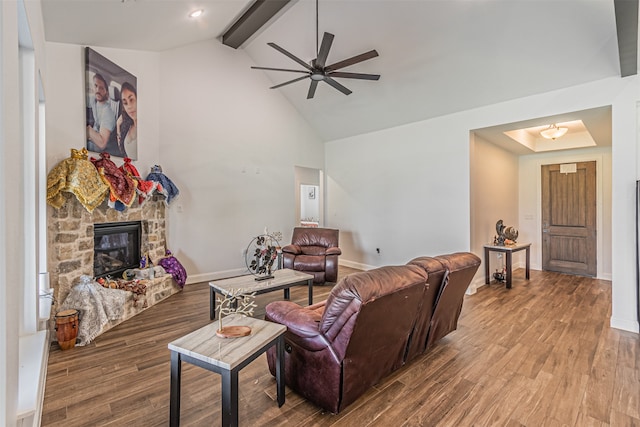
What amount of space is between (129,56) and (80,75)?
99 centimetres

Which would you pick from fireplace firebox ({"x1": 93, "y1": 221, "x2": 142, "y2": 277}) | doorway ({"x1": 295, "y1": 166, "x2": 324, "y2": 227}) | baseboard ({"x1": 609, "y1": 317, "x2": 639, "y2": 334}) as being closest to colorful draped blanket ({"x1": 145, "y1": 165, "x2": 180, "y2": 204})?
fireplace firebox ({"x1": 93, "y1": 221, "x2": 142, "y2": 277})

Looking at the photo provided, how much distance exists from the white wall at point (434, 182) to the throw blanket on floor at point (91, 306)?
4613 mm

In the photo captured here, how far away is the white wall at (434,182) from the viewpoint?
11.3 ft

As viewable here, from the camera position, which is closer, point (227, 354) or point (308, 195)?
point (227, 354)

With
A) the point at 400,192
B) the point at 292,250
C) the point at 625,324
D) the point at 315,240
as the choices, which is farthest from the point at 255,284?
the point at 625,324

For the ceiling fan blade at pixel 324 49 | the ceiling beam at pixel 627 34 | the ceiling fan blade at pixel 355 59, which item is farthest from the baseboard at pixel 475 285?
the ceiling fan blade at pixel 324 49

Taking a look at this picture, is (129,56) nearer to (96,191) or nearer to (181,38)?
(181,38)

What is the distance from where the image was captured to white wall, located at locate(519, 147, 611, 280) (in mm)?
5691

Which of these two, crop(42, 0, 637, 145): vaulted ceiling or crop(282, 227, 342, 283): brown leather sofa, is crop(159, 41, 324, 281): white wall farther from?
crop(282, 227, 342, 283): brown leather sofa

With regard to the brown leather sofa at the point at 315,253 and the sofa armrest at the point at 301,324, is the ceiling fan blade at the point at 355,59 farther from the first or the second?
the brown leather sofa at the point at 315,253

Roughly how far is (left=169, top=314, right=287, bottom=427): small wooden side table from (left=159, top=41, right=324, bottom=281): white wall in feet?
11.7

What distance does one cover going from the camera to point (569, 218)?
6.13 m

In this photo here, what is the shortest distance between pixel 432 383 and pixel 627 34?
3553mm

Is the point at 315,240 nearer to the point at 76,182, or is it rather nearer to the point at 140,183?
the point at 140,183
